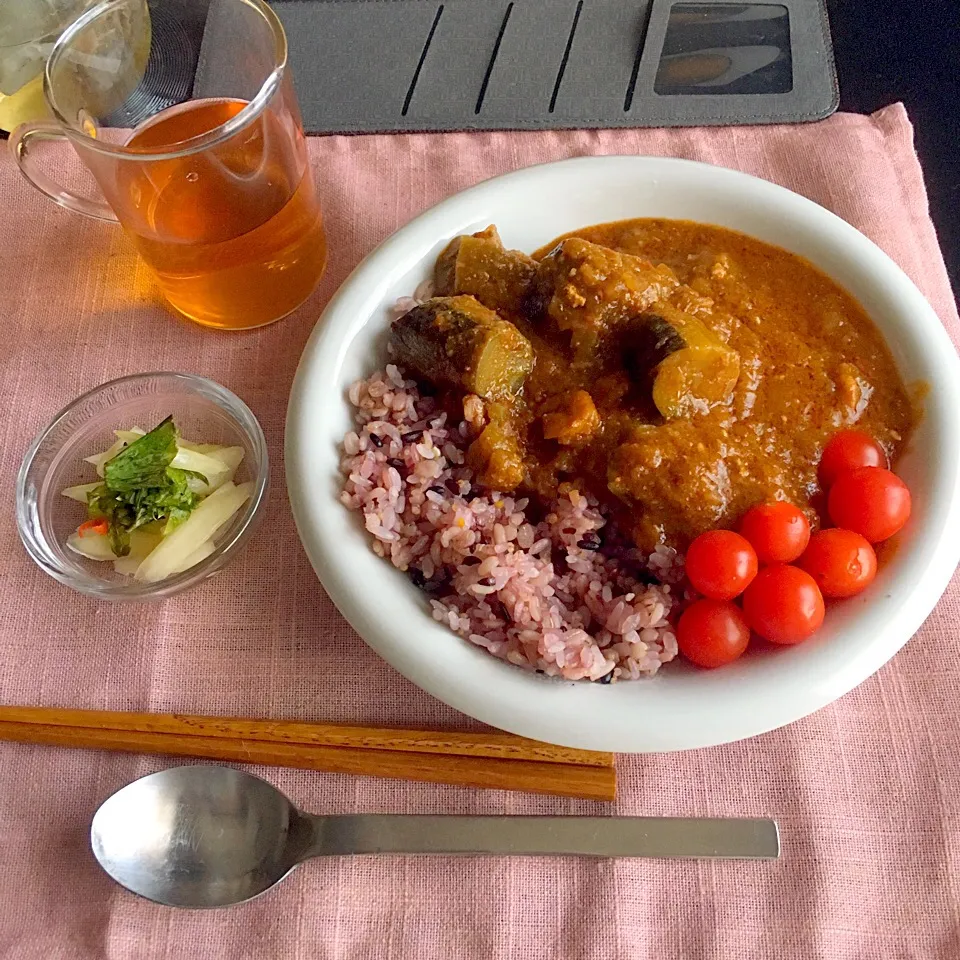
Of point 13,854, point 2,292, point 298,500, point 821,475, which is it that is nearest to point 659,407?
point 821,475

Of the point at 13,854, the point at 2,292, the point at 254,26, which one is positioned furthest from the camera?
the point at 2,292

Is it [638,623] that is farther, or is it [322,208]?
[322,208]

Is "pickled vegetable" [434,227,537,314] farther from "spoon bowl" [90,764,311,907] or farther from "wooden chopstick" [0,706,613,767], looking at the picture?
"spoon bowl" [90,764,311,907]

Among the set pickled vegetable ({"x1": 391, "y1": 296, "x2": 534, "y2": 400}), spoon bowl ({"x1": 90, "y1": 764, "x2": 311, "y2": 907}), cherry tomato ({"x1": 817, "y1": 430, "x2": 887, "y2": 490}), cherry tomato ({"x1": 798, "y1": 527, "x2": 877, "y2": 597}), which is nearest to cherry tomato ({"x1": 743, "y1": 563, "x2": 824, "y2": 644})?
cherry tomato ({"x1": 798, "y1": 527, "x2": 877, "y2": 597})

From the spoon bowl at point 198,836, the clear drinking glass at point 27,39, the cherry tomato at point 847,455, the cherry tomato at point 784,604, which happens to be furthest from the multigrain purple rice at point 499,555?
the clear drinking glass at point 27,39

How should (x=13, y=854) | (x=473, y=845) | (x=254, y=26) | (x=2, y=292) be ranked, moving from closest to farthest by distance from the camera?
(x=473, y=845), (x=13, y=854), (x=254, y=26), (x=2, y=292)

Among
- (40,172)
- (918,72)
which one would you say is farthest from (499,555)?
(918,72)

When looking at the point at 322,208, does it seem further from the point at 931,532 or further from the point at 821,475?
the point at 931,532
